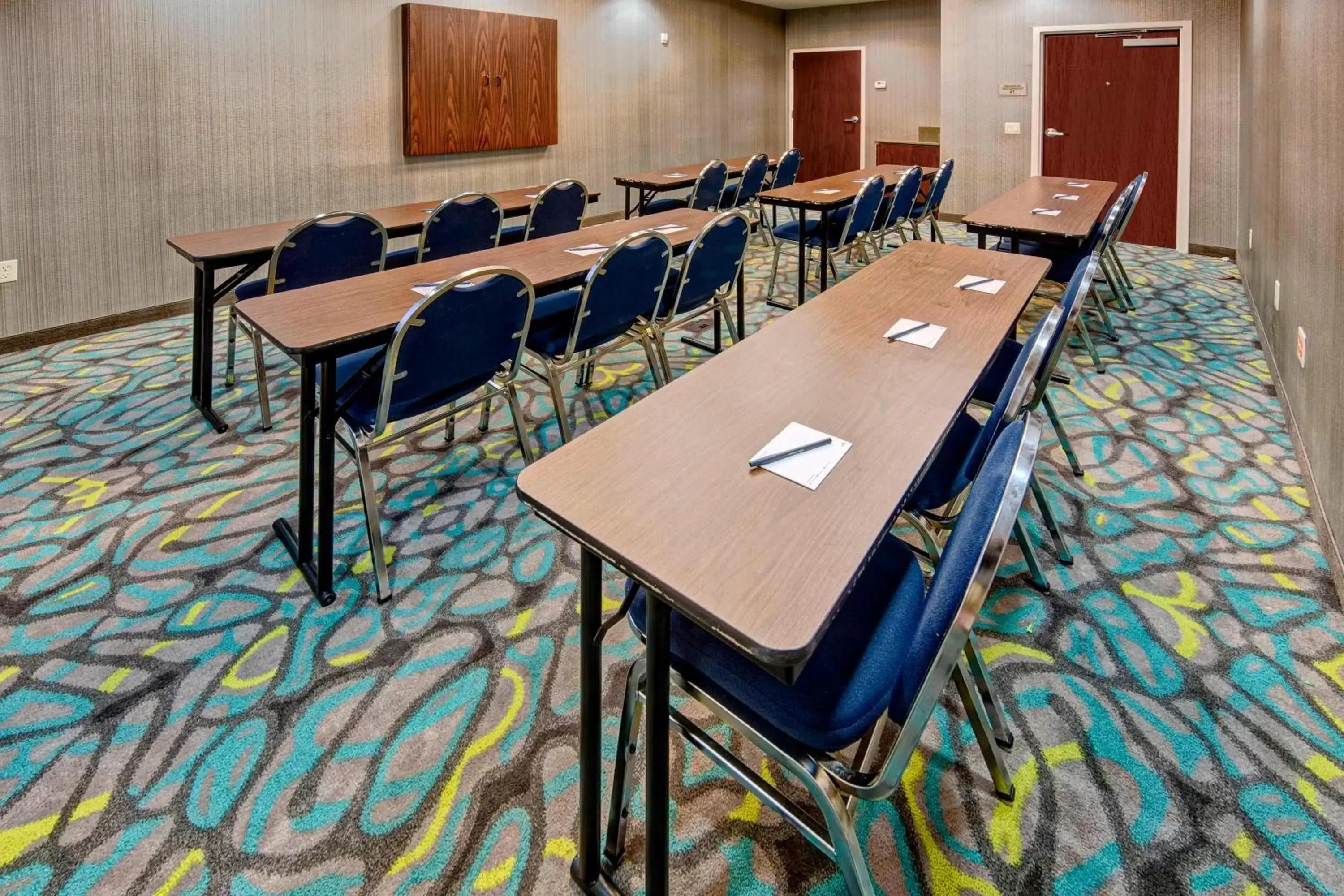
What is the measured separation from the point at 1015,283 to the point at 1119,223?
2315 millimetres

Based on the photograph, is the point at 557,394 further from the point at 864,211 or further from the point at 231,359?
the point at 864,211

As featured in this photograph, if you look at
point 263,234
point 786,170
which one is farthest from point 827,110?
point 263,234

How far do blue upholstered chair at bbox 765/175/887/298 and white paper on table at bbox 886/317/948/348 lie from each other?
103 inches

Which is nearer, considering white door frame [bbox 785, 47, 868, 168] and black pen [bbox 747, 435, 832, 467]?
black pen [bbox 747, 435, 832, 467]

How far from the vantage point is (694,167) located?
6.92 m

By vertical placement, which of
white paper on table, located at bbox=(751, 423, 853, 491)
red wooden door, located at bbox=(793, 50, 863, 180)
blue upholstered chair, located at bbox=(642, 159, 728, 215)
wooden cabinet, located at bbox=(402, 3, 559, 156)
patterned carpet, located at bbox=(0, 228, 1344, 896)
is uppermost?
red wooden door, located at bbox=(793, 50, 863, 180)

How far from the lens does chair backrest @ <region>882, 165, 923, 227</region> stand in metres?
5.00

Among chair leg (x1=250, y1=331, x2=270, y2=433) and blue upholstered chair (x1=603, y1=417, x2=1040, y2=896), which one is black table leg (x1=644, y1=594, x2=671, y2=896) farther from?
chair leg (x1=250, y1=331, x2=270, y2=433)

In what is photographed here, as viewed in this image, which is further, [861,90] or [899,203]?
[861,90]

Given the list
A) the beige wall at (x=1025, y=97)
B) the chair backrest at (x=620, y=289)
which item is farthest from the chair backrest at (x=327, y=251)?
the beige wall at (x=1025, y=97)

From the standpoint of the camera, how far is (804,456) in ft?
4.12

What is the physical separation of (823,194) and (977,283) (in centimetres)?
249

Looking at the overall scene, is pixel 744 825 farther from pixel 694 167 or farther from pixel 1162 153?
pixel 1162 153

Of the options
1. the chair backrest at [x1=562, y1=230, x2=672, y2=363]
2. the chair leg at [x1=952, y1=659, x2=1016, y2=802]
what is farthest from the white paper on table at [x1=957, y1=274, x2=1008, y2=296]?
the chair leg at [x1=952, y1=659, x2=1016, y2=802]
